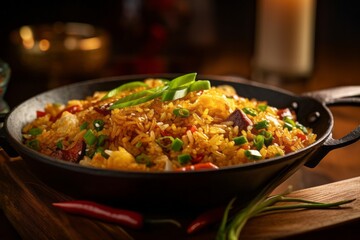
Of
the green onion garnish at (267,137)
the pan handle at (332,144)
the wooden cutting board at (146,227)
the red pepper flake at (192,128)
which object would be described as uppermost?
the red pepper flake at (192,128)

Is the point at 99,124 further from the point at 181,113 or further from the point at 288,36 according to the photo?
the point at 288,36

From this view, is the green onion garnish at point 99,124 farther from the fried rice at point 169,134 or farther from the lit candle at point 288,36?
the lit candle at point 288,36

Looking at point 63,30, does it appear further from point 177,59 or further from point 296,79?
point 296,79

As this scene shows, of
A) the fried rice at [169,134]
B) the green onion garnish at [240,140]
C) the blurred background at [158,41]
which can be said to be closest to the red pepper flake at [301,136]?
the fried rice at [169,134]

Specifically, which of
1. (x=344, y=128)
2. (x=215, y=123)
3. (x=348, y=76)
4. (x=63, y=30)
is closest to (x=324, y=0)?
(x=348, y=76)

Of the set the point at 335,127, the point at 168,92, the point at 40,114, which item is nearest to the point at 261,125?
the point at 168,92
